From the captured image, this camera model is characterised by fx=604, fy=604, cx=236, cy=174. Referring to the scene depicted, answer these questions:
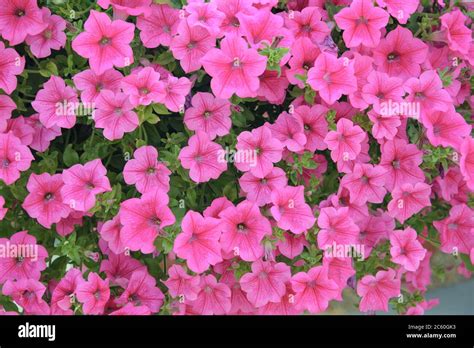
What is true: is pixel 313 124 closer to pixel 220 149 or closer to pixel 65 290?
pixel 220 149

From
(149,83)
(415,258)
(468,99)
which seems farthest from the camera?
(468,99)

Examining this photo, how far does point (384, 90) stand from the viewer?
1.12m

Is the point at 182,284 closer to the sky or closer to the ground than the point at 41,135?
closer to the ground

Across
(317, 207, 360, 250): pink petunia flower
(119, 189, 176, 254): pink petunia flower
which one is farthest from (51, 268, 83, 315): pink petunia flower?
(317, 207, 360, 250): pink petunia flower

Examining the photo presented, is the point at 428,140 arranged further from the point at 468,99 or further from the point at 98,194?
the point at 98,194

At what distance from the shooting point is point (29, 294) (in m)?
1.13

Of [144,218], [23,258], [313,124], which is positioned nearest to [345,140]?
[313,124]

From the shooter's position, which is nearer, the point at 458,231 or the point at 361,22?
the point at 361,22

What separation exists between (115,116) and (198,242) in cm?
27

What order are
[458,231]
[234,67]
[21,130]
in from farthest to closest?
[458,231] → [21,130] → [234,67]

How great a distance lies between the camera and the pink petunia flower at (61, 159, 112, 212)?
1063 mm

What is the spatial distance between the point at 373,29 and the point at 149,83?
43cm

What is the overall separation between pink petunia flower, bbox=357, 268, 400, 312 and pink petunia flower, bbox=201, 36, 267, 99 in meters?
0.46
